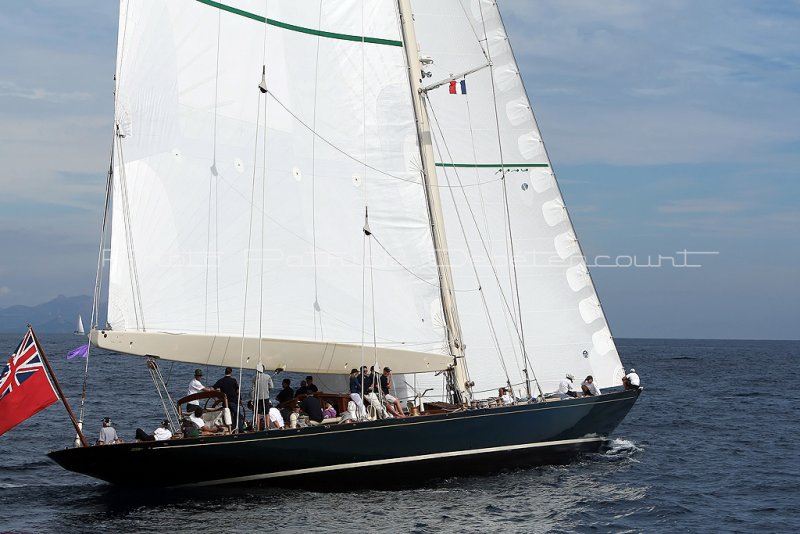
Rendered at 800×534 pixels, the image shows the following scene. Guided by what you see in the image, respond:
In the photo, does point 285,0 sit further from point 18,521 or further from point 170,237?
point 18,521

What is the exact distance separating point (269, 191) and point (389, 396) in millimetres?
5309

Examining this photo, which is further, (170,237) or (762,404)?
(762,404)

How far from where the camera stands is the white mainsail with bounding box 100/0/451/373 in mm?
21391

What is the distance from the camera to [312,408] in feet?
72.0

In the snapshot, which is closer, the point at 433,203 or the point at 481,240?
the point at 433,203

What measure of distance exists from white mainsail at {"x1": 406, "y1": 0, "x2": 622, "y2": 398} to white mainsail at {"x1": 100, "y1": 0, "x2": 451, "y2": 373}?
4.40 m

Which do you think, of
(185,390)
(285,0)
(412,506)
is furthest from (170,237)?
(185,390)

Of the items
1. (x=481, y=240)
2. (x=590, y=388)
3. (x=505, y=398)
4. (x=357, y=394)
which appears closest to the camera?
(x=357, y=394)

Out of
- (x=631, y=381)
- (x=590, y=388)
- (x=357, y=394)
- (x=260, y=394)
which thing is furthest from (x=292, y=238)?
(x=631, y=381)

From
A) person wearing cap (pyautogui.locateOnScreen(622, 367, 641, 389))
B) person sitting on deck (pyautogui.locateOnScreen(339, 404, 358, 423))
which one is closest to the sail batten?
person sitting on deck (pyautogui.locateOnScreen(339, 404, 358, 423))

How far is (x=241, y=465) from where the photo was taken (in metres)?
20.8

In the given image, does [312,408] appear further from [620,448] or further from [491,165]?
[620,448]

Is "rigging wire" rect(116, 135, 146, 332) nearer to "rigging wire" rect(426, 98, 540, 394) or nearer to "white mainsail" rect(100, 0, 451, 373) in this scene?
"white mainsail" rect(100, 0, 451, 373)

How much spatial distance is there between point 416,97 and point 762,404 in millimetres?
31125
